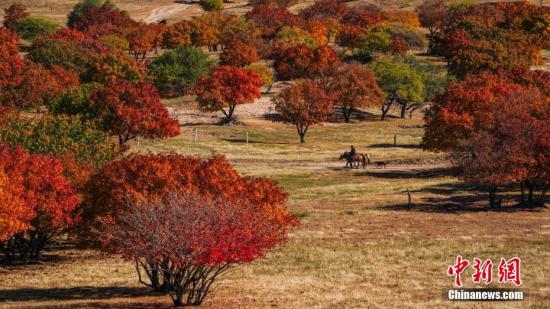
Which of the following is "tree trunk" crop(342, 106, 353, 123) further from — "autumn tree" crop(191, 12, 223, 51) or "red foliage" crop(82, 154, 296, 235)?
"red foliage" crop(82, 154, 296, 235)

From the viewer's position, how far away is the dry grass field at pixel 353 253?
119 feet

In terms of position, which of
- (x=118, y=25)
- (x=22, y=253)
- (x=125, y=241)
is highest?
(x=118, y=25)

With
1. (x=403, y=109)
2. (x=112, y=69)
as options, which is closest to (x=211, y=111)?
(x=112, y=69)

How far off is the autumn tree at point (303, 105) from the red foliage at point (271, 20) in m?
74.8

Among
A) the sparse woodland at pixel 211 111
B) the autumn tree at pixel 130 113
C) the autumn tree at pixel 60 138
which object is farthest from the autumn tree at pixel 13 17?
the autumn tree at pixel 60 138

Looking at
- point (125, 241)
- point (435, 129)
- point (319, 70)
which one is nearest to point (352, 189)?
point (435, 129)

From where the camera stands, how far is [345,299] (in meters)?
35.5

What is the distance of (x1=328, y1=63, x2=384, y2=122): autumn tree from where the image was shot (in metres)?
117

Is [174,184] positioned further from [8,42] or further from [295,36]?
[295,36]

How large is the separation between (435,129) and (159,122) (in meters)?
29.0

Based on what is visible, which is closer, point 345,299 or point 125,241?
point 125,241

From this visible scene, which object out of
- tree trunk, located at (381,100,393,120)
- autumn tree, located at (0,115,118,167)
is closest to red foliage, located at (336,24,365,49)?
tree trunk, located at (381,100,393,120)

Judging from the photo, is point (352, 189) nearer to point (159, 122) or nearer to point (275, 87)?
point (159, 122)

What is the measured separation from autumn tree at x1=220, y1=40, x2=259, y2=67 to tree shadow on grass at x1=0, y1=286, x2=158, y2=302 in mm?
107847
